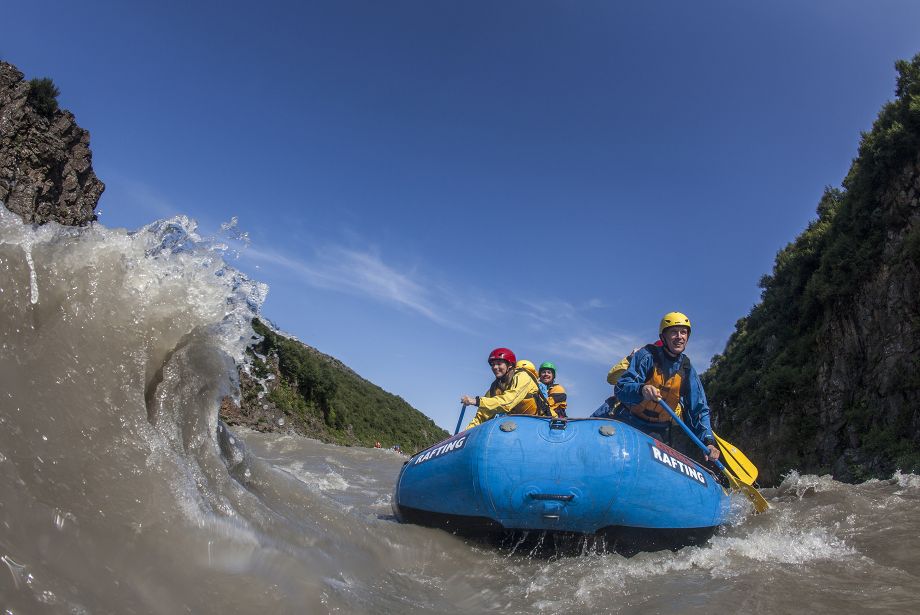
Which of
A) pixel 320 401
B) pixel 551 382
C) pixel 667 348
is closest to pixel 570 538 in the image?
pixel 667 348

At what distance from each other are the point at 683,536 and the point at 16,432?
4505 millimetres

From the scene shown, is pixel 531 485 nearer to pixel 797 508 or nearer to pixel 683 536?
pixel 683 536

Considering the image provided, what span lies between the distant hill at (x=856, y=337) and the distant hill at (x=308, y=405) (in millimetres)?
16060

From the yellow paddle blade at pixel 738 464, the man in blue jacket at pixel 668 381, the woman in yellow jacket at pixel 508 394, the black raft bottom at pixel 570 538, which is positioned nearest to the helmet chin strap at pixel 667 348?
the man in blue jacket at pixel 668 381

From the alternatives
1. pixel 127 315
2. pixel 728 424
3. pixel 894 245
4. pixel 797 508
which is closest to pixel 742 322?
pixel 728 424

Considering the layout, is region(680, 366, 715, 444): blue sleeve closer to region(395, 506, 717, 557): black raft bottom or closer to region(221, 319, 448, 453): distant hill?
region(395, 506, 717, 557): black raft bottom

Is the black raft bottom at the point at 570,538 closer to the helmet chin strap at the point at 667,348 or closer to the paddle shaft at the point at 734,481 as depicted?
the paddle shaft at the point at 734,481

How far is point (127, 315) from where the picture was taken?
112 inches

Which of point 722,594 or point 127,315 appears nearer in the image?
point 127,315

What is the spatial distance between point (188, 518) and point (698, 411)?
5367 mm

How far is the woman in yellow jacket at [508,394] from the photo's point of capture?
5.93m

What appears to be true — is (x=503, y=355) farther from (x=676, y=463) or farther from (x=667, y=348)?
(x=676, y=463)

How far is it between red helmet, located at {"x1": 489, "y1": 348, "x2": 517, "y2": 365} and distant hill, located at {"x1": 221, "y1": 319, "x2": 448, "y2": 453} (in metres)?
14.6

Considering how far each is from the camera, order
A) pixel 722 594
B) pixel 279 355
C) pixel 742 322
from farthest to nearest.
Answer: pixel 279 355 < pixel 742 322 < pixel 722 594
